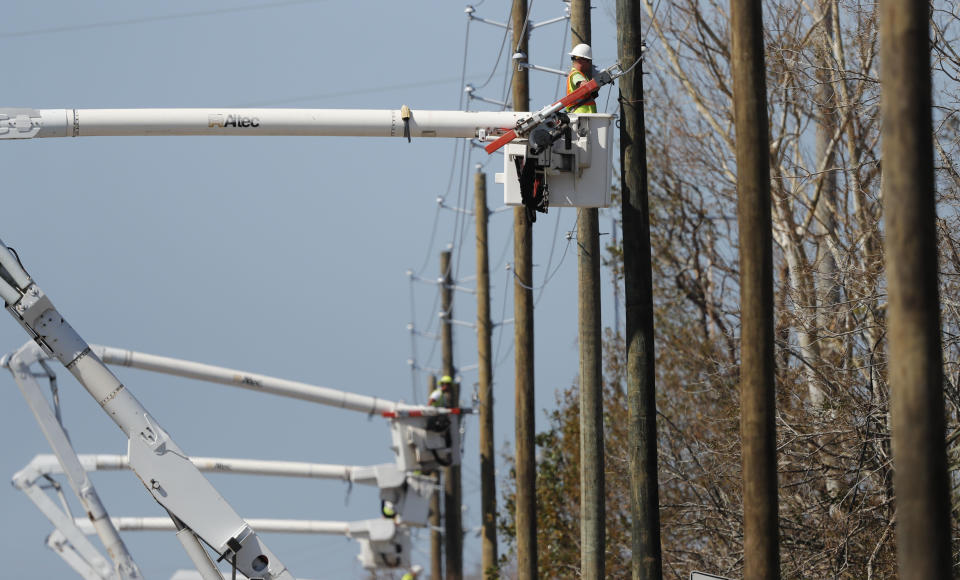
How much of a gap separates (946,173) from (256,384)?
1760cm

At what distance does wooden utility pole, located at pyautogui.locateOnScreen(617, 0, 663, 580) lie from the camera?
13109mm

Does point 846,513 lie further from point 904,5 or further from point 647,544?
point 904,5

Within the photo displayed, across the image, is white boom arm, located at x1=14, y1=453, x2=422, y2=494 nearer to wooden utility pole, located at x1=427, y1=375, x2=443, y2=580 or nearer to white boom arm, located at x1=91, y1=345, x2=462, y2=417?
white boom arm, located at x1=91, y1=345, x2=462, y2=417

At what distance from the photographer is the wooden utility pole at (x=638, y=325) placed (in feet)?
43.0

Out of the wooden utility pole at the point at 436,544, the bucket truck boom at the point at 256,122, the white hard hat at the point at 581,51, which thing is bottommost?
the wooden utility pole at the point at 436,544

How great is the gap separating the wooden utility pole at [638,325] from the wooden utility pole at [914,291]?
5646 mm

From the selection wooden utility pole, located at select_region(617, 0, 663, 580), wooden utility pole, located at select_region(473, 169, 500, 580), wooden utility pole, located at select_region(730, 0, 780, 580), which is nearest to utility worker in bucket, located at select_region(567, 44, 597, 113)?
wooden utility pole, located at select_region(617, 0, 663, 580)

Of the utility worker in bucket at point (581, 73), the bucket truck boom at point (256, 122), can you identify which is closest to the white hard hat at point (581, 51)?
the utility worker in bucket at point (581, 73)

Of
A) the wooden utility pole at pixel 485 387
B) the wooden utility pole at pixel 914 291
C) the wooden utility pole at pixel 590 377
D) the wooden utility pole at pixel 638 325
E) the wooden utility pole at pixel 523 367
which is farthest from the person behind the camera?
the wooden utility pole at pixel 485 387

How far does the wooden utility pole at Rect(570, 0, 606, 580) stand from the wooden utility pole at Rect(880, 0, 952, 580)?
8134 millimetres

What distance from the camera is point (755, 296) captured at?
10.5 m

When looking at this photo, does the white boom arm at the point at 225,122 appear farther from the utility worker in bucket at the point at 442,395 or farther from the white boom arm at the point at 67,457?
the utility worker in bucket at the point at 442,395

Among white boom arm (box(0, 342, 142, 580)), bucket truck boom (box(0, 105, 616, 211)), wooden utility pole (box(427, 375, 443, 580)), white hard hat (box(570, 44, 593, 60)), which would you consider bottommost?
wooden utility pole (box(427, 375, 443, 580))

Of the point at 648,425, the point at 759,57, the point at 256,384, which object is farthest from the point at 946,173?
the point at 256,384
